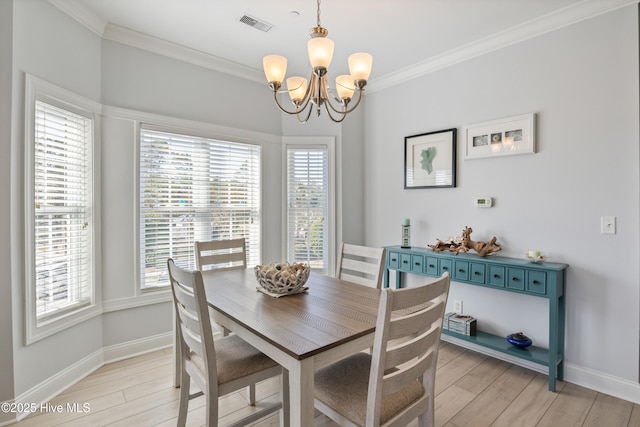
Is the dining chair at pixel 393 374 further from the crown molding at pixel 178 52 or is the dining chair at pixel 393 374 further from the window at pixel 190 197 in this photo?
the crown molding at pixel 178 52

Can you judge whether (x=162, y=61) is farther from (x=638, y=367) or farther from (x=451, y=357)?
(x=638, y=367)

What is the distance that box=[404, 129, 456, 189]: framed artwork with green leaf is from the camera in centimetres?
311

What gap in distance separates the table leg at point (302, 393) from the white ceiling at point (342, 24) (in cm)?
235

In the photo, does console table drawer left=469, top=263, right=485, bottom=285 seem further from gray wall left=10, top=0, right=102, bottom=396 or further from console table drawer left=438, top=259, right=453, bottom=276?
gray wall left=10, top=0, right=102, bottom=396

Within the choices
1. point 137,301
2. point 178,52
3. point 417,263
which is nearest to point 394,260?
point 417,263

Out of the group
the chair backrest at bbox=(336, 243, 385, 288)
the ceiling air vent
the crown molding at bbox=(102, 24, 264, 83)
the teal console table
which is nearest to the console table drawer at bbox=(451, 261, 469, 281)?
the teal console table

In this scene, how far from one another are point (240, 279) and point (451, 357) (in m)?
1.99

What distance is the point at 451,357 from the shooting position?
283 cm

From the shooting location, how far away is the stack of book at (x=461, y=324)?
279cm

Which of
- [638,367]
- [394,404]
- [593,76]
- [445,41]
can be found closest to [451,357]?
[638,367]

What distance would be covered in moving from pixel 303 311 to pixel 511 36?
2.82 metres

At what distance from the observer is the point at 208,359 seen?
1.45 metres

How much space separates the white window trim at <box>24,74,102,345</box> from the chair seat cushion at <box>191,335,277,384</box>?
1.24 m

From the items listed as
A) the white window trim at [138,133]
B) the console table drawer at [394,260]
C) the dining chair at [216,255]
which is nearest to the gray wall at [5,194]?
the white window trim at [138,133]
